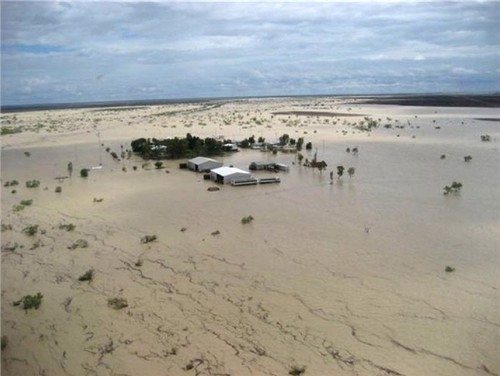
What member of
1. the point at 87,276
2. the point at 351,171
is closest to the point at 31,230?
the point at 87,276

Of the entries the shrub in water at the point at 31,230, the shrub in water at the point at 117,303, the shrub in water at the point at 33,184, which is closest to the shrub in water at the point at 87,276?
the shrub in water at the point at 117,303

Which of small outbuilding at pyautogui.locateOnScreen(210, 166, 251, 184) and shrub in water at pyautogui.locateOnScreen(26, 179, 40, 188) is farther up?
small outbuilding at pyautogui.locateOnScreen(210, 166, 251, 184)

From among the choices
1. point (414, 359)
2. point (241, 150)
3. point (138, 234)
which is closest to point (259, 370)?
point (414, 359)

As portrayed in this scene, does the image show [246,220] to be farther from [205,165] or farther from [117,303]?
[205,165]

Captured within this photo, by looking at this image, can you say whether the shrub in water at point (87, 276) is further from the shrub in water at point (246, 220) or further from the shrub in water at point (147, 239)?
the shrub in water at point (246, 220)

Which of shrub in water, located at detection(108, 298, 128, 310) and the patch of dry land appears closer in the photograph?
the patch of dry land

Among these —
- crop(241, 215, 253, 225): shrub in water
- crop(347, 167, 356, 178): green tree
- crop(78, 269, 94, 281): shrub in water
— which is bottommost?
crop(78, 269, 94, 281): shrub in water

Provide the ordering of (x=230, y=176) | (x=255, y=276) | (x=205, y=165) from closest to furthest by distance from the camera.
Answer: (x=255, y=276), (x=230, y=176), (x=205, y=165)

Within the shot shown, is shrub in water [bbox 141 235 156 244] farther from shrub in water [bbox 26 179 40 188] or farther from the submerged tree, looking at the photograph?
the submerged tree

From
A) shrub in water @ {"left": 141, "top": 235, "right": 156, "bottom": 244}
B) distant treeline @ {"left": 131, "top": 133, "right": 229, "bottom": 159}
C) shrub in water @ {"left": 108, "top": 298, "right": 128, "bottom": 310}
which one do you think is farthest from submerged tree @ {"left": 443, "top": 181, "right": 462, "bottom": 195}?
distant treeline @ {"left": 131, "top": 133, "right": 229, "bottom": 159}
